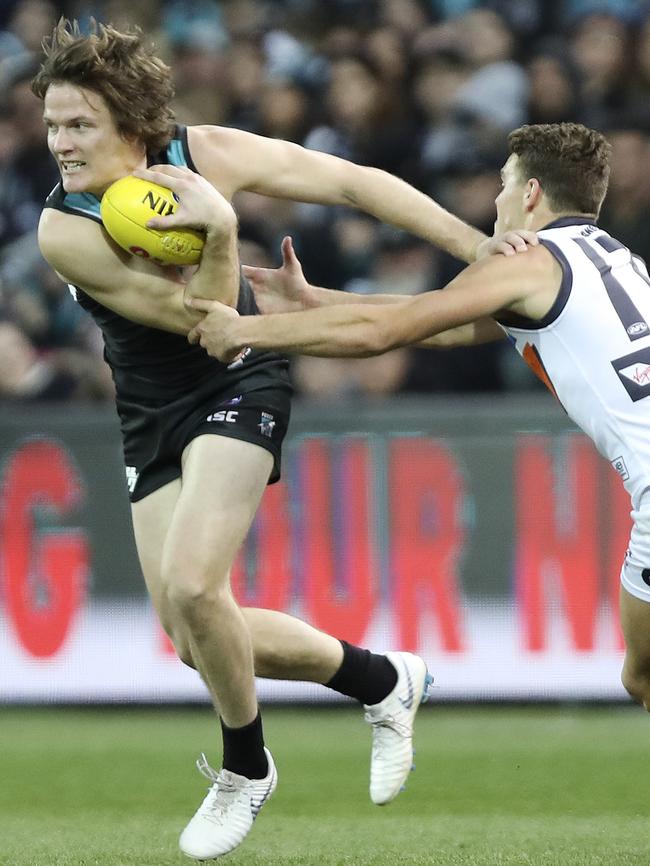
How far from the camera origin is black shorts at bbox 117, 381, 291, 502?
5.05m

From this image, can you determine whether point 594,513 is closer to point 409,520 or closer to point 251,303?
point 409,520

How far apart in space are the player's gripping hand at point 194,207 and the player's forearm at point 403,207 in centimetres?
66

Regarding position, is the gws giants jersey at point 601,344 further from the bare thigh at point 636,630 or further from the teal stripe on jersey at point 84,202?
the teal stripe on jersey at point 84,202

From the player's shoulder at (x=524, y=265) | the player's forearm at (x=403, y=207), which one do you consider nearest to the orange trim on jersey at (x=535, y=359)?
the player's shoulder at (x=524, y=265)

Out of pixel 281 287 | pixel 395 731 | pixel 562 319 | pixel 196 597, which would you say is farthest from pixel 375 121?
pixel 196 597

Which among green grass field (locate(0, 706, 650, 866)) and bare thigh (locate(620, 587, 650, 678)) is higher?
bare thigh (locate(620, 587, 650, 678))

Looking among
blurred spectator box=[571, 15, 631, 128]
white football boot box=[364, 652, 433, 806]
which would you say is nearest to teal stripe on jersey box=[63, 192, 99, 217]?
white football boot box=[364, 652, 433, 806]

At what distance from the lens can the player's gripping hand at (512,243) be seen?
4520mm

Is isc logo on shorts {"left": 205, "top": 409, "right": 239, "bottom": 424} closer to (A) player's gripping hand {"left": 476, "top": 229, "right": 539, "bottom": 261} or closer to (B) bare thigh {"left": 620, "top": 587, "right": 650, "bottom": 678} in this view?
(A) player's gripping hand {"left": 476, "top": 229, "right": 539, "bottom": 261}

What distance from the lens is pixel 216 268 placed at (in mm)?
4719

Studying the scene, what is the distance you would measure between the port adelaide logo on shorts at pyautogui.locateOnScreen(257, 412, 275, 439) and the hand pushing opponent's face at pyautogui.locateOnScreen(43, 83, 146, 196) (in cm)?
89

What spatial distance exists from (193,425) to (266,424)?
235 millimetres

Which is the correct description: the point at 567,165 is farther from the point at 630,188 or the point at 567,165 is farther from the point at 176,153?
the point at 630,188

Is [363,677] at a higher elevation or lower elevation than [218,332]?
lower
